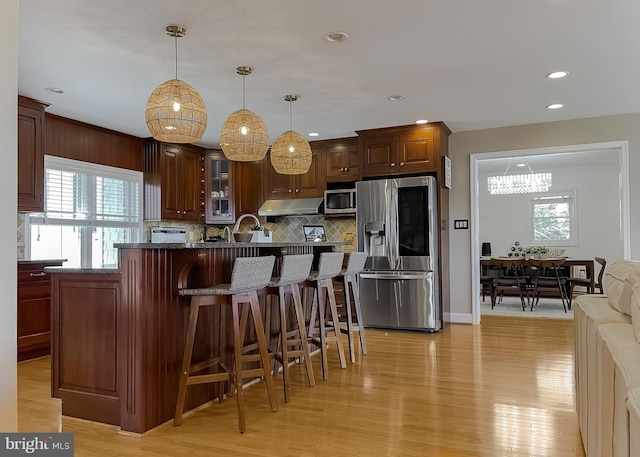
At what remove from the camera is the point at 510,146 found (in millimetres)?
5926

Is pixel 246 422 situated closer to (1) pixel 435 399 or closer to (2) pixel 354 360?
(1) pixel 435 399

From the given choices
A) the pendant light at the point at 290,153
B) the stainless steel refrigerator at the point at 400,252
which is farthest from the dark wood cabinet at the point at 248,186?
the pendant light at the point at 290,153

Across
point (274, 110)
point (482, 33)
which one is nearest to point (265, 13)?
point (482, 33)

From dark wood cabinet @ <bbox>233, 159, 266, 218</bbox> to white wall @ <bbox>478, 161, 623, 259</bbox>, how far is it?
5.13 metres

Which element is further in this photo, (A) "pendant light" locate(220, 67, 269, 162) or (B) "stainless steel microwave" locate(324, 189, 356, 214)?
(B) "stainless steel microwave" locate(324, 189, 356, 214)

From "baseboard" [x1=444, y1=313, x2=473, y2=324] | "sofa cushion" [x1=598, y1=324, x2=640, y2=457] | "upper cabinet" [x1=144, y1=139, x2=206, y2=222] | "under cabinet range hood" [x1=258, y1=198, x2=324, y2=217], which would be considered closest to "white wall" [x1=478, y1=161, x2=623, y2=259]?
"baseboard" [x1=444, y1=313, x2=473, y2=324]

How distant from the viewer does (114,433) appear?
2.59 m

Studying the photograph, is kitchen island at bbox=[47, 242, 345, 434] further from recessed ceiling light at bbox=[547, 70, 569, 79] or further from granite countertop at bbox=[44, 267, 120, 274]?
recessed ceiling light at bbox=[547, 70, 569, 79]

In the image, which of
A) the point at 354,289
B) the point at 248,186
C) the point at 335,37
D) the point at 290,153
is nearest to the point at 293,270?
the point at 354,289

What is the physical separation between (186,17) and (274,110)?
219 cm

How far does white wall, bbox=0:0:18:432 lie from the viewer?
120 cm

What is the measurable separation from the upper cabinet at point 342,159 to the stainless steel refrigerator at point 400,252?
578 millimetres

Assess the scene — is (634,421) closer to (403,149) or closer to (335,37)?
(335,37)

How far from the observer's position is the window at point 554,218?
31.2 feet
